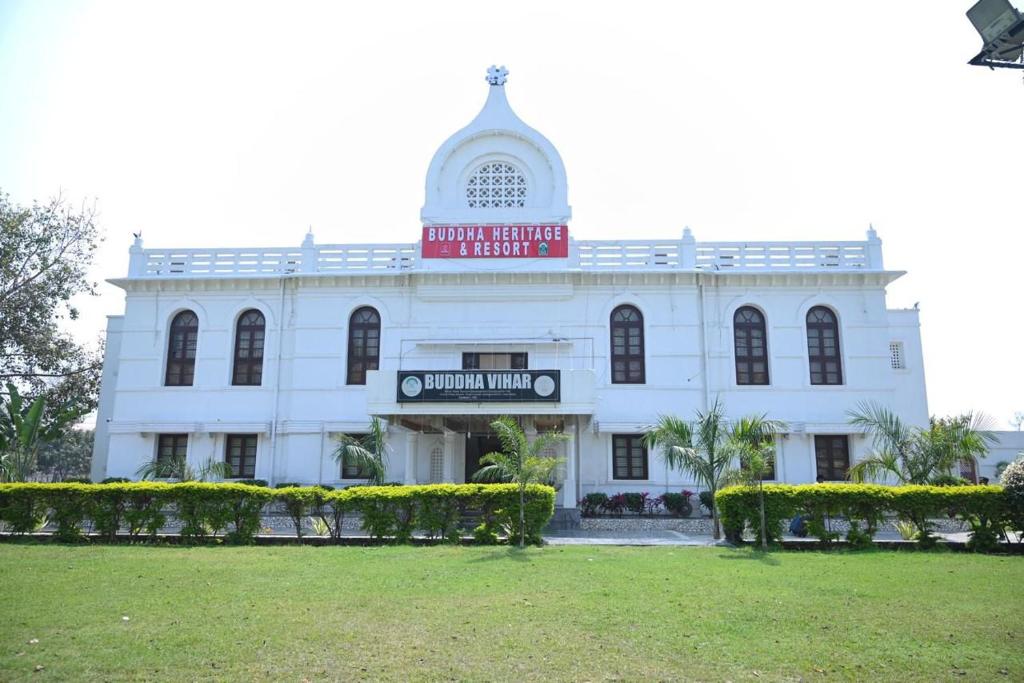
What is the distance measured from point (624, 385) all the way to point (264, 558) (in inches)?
503

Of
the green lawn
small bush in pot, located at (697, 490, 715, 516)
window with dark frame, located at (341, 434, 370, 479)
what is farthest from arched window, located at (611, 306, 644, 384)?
the green lawn

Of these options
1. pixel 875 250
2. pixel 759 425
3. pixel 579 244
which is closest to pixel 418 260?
pixel 579 244

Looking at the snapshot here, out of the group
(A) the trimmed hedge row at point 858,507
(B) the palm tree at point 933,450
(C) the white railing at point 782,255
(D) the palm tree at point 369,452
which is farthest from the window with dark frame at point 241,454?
(B) the palm tree at point 933,450

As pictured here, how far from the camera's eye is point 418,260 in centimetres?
2322

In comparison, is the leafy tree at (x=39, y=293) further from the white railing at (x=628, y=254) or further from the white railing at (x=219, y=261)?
the white railing at (x=628, y=254)

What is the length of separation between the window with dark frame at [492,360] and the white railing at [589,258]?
2.83 metres

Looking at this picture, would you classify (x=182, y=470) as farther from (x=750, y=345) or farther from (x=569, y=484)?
(x=750, y=345)

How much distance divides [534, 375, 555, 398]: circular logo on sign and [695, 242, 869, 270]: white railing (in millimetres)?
7057

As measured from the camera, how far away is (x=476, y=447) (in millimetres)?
22375

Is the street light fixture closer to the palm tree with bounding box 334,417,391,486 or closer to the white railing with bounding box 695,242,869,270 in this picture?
the white railing with bounding box 695,242,869,270

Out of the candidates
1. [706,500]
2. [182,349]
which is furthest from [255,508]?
[706,500]

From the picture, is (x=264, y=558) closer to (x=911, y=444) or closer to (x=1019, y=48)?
(x=1019, y=48)

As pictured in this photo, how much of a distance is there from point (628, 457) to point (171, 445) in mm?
14251

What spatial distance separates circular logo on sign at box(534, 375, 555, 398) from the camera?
19.3 meters
